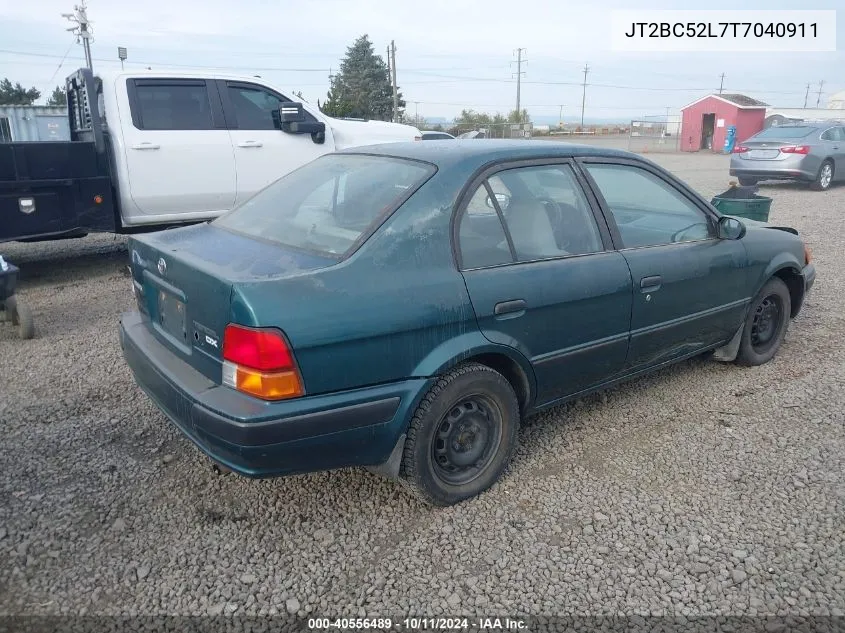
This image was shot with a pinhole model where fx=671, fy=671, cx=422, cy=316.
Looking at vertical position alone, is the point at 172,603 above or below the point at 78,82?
below

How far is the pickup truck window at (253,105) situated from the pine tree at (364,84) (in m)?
41.3

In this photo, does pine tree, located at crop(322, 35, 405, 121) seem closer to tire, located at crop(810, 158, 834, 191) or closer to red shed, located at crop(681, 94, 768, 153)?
red shed, located at crop(681, 94, 768, 153)

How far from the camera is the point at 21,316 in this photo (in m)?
5.02

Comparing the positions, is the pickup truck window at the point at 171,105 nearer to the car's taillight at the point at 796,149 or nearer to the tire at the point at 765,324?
the tire at the point at 765,324

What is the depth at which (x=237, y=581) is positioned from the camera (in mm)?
2525

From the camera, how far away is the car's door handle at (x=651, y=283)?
347cm

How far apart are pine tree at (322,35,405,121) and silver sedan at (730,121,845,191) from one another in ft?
119

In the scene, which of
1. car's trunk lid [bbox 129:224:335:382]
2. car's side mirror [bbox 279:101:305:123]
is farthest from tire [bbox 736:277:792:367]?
car's side mirror [bbox 279:101:305:123]

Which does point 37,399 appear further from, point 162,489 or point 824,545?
point 824,545

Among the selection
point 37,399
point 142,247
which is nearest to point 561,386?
point 142,247

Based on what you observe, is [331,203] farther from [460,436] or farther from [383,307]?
[460,436]

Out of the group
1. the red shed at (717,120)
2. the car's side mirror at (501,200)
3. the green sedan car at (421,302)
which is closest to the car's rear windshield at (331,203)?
the green sedan car at (421,302)

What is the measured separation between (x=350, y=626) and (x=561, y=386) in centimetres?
154

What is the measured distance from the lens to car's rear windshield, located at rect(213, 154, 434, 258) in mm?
2850
